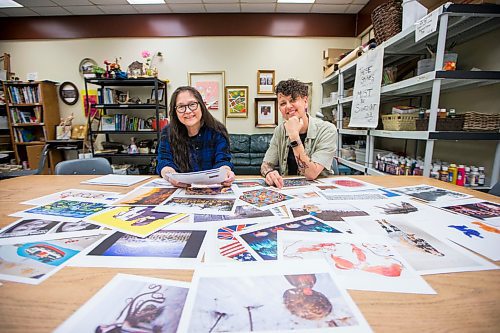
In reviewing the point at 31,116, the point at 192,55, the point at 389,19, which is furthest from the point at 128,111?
the point at 389,19

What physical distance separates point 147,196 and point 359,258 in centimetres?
82

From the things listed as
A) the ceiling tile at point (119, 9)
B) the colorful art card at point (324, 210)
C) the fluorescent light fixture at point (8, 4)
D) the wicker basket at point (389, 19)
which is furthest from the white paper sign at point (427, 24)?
the fluorescent light fixture at point (8, 4)

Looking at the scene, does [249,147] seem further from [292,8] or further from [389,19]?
[389,19]

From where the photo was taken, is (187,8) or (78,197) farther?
(187,8)

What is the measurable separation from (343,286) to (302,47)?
418 cm

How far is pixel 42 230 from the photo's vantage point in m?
0.67

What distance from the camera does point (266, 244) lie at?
578 mm

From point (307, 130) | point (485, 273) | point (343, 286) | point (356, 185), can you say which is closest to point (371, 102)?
point (307, 130)

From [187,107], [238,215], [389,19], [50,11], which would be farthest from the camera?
[50,11]

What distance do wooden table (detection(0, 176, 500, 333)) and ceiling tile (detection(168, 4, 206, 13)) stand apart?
13.2ft

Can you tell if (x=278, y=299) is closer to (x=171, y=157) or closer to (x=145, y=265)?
(x=145, y=265)

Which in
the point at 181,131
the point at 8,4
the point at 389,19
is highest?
the point at 8,4

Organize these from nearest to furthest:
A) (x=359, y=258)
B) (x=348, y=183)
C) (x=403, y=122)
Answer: (x=359, y=258), (x=348, y=183), (x=403, y=122)

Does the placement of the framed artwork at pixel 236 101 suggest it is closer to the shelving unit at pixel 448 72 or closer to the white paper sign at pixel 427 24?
the shelving unit at pixel 448 72
